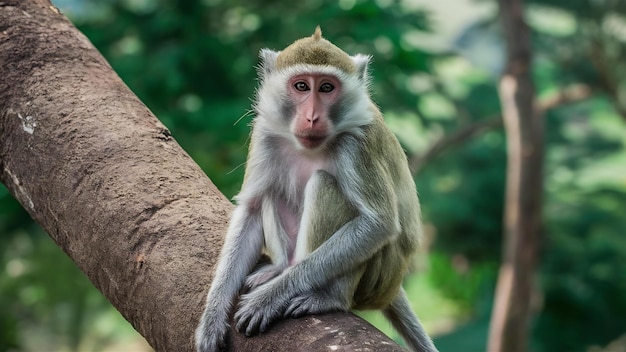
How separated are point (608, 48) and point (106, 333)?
1028 centimetres

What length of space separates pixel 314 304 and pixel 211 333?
1.74ft

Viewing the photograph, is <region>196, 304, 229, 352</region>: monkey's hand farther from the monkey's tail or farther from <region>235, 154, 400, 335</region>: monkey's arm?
the monkey's tail

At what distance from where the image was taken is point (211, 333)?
3.76 m

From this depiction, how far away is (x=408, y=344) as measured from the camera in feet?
15.3

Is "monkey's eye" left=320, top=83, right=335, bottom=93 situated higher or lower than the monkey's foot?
higher

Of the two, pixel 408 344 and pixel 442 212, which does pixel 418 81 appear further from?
pixel 408 344

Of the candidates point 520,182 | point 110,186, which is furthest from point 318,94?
point 520,182

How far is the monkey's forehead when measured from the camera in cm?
447

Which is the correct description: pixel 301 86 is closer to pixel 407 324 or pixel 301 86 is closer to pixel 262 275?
pixel 262 275

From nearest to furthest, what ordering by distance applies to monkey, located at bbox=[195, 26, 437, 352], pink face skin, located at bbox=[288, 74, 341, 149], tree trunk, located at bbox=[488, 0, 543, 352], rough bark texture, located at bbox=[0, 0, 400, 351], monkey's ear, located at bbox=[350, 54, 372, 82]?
1. rough bark texture, located at bbox=[0, 0, 400, 351]
2. monkey, located at bbox=[195, 26, 437, 352]
3. pink face skin, located at bbox=[288, 74, 341, 149]
4. monkey's ear, located at bbox=[350, 54, 372, 82]
5. tree trunk, located at bbox=[488, 0, 543, 352]

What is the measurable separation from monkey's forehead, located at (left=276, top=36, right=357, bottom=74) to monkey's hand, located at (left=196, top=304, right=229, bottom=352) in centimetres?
157

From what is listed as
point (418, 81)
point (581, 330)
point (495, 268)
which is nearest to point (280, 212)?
point (418, 81)

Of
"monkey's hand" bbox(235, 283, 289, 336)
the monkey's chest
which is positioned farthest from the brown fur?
"monkey's hand" bbox(235, 283, 289, 336)

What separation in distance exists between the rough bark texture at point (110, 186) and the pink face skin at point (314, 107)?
638mm
